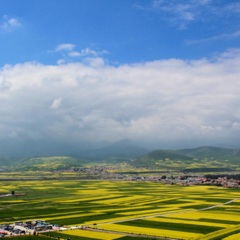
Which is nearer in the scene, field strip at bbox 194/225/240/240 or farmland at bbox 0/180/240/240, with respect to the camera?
field strip at bbox 194/225/240/240

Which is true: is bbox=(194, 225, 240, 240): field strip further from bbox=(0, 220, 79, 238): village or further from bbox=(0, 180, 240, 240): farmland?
bbox=(0, 220, 79, 238): village

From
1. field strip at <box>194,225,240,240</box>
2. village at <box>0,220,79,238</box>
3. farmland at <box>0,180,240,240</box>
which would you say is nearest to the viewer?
field strip at <box>194,225,240,240</box>

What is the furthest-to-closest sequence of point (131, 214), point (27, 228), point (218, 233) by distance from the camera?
point (131, 214), point (27, 228), point (218, 233)

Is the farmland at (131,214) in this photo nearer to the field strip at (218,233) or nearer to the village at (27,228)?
the field strip at (218,233)

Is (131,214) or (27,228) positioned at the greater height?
(27,228)

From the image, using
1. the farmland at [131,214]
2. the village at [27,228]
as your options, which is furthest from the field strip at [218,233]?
the village at [27,228]

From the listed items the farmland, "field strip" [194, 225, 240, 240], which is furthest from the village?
"field strip" [194, 225, 240, 240]

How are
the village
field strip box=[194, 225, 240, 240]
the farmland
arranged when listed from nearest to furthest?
field strip box=[194, 225, 240, 240] < the farmland < the village

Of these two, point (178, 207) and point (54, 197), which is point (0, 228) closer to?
point (178, 207)

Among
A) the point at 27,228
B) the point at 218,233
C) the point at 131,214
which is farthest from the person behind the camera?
the point at 131,214

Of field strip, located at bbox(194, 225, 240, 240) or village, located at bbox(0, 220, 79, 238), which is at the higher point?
village, located at bbox(0, 220, 79, 238)

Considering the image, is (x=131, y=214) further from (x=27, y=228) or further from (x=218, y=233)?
(x=218, y=233)

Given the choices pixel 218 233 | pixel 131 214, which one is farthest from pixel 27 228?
→ pixel 218 233
